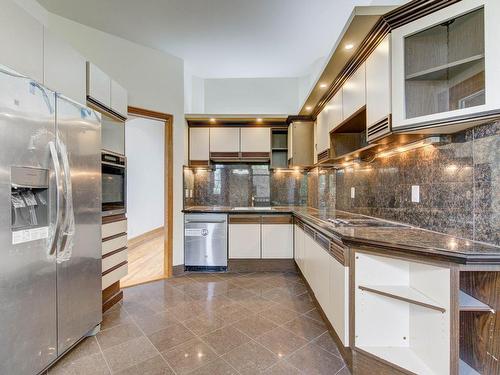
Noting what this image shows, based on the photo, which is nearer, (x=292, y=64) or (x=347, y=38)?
(x=347, y=38)

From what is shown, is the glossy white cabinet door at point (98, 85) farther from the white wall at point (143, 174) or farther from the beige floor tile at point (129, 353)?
the white wall at point (143, 174)

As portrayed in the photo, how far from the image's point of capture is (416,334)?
143 centimetres

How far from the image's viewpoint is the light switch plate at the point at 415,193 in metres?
1.78

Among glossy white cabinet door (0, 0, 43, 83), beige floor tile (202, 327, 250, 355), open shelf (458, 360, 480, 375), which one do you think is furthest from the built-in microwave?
open shelf (458, 360, 480, 375)

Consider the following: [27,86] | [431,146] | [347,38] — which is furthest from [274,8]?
[27,86]

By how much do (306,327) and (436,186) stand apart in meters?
1.54

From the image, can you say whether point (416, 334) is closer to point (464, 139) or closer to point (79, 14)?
point (464, 139)

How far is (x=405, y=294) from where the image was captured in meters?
1.39

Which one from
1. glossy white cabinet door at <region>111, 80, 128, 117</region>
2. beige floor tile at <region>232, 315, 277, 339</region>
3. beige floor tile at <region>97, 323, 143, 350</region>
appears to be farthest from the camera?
glossy white cabinet door at <region>111, 80, 128, 117</region>

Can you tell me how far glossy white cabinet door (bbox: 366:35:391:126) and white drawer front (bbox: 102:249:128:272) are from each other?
264 cm

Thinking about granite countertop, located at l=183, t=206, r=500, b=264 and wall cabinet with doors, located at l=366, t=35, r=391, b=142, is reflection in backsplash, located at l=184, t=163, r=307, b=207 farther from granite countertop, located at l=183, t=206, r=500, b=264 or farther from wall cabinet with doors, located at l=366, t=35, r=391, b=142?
wall cabinet with doors, located at l=366, t=35, r=391, b=142

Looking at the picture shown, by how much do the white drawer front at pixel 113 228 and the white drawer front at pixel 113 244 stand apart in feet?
0.21

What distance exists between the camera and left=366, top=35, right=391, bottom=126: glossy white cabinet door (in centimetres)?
157

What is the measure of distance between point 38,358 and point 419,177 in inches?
111
